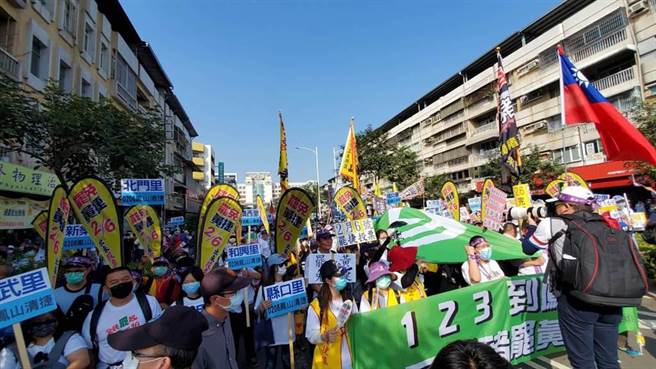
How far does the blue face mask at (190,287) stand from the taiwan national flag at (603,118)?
5.08 metres

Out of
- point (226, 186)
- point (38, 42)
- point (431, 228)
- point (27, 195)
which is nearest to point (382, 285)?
point (431, 228)

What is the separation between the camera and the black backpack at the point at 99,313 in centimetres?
296

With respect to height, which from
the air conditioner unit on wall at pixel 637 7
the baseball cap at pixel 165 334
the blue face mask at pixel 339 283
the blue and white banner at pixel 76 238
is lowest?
the blue face mask at pixel 339 283

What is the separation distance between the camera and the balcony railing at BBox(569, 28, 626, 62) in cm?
2172

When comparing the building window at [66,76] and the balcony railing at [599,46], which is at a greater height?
the balcony railing at [599,46]

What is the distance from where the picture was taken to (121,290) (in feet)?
10.5

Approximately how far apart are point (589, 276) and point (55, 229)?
5.59m

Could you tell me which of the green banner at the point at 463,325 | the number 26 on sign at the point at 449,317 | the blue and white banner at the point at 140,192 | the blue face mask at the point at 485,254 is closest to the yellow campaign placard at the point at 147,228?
the blue and white banner at the point at 140,192

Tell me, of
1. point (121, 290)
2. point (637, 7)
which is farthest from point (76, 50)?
point (637, 7)

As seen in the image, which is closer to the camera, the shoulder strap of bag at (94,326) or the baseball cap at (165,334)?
the baseball cap at (165,334)

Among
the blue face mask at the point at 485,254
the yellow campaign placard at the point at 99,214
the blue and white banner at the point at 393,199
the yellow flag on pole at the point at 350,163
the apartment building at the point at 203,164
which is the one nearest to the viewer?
the blue face mask at the point at 485,254

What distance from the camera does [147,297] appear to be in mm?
3404

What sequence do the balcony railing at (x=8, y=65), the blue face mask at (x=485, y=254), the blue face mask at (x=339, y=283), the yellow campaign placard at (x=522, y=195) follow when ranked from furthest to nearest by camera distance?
1. the balcony railing at (x=8, y=65)
2. the yellow campaign placard at (x=522, y=195)
3. the blue face mask at (x=485, y=254)
4. the blue face mask at (x=339, y=283)

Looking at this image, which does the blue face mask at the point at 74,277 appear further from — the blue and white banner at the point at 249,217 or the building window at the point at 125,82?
the building window at the point at 125,82
